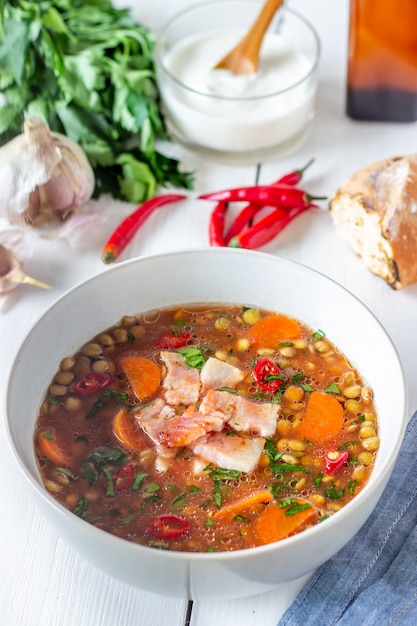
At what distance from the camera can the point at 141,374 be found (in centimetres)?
311

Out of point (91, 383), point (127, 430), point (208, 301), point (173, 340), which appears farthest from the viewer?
point (208, 301)

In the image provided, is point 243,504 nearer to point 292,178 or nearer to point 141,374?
point 141,374

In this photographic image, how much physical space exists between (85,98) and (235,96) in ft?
2.32

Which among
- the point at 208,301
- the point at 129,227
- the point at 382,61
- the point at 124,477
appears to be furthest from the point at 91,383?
the point at 382,61

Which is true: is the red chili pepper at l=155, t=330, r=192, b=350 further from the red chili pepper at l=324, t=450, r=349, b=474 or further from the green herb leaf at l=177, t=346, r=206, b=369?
the red chili pepper at l=324, t=450, r=349, b=474

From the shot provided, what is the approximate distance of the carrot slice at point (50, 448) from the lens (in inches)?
111

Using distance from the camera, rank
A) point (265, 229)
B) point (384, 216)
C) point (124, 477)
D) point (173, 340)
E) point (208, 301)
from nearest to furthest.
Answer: point (124, 477) < point (173, 340) < point (208, 301) < point (384, 216) < point (265, 229)

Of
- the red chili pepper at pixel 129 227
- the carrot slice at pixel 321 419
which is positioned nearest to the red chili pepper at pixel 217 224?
the red chili pepper at pixel 129 227

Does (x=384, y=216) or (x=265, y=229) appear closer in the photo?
(x=384, y=216)

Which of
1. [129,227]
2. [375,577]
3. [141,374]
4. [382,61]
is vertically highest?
[382,61]

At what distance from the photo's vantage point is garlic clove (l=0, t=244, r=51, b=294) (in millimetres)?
3711

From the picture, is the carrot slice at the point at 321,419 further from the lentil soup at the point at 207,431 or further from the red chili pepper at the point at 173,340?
the red chili pepper at the point at 173,340

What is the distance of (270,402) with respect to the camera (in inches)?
117

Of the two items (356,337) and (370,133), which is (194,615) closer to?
(356,337)
